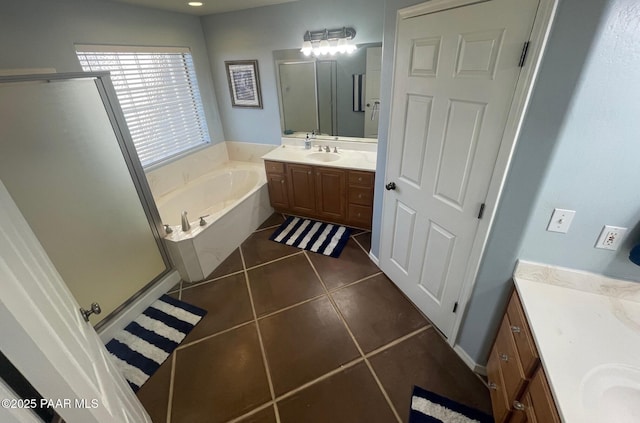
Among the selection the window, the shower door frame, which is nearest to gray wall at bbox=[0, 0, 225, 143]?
the window

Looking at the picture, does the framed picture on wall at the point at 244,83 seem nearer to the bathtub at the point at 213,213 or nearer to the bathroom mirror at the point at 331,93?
the bathroom mirror at the point at 331,93

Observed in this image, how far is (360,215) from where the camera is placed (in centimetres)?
302

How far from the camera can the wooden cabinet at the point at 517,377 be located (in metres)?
1.01

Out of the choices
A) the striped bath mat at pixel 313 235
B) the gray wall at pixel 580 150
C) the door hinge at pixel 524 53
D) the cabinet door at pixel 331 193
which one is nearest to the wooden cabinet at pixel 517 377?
the gray wall at pixel 580 150

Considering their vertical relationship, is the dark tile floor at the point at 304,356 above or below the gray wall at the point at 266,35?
below

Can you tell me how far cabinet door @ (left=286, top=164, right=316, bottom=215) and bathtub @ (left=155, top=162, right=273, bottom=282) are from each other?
1.18 feet

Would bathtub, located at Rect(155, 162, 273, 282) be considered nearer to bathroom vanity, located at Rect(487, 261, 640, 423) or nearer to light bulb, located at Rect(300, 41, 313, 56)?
light bulb, located at Rect(300, 41, 313, 56)

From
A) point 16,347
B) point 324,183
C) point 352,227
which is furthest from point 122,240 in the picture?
point 352,227

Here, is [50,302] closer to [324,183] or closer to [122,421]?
[122,421]

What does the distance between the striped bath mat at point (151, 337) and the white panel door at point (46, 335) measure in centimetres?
96

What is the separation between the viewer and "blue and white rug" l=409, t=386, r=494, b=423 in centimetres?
148

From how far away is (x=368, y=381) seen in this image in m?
1.69

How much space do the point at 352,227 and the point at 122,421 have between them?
253cm

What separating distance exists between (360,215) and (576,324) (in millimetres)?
2046
